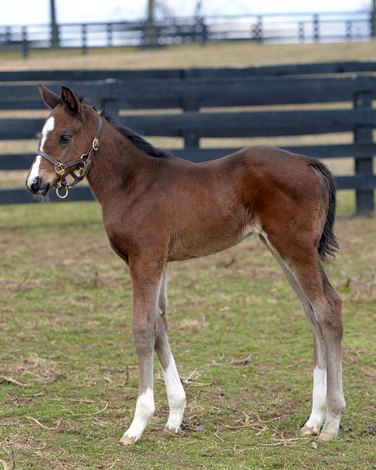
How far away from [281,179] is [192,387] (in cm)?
157

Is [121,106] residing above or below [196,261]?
above

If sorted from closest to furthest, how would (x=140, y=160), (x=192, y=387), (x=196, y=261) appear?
(x=140, y=160)
(x=192, y=387)
(x=196, y=261)

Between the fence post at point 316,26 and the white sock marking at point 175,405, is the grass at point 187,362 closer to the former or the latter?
the white sock marking at point 175,405

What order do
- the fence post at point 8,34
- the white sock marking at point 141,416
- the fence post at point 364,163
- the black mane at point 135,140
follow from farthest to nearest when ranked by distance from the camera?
the fence post at point 8,34
the fence post at point 364,163
the black mane at point 135,140
the white sock marking at point 141,416

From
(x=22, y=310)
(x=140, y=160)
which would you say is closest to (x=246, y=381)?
(x=140, y=160)

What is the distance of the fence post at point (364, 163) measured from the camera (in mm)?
11500

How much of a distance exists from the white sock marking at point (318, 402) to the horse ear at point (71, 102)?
192cm

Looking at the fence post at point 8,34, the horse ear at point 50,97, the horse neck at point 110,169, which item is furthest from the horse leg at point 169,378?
the fence post at point 8,34

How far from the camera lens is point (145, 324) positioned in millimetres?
4582

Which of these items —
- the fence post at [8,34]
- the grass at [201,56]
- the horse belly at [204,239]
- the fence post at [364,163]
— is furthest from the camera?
the fence post at [8,34]

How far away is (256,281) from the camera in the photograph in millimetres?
8398

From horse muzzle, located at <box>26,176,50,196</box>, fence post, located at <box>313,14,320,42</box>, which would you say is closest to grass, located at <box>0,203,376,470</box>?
horse muzzle, located at <box>26,176,50,196</box>

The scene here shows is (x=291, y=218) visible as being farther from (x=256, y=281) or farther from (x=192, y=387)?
(x=256, y=281)

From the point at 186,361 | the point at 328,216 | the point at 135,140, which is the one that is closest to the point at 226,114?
the point at 186,361
